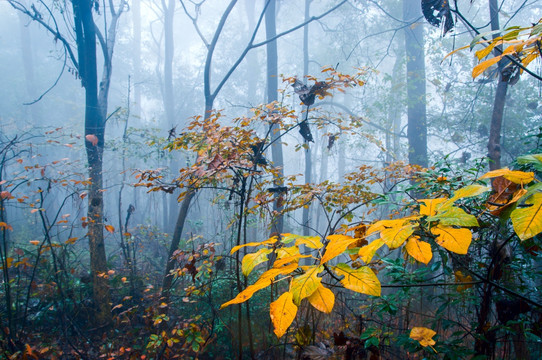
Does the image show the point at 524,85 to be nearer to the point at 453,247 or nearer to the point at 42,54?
the point at 453,247

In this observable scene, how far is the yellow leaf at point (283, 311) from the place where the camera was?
58 centimetres

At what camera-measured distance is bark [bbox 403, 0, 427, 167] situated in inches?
379

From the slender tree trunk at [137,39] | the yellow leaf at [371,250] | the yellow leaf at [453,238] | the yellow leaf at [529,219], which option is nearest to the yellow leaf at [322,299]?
the yellow leaf at [371,250]

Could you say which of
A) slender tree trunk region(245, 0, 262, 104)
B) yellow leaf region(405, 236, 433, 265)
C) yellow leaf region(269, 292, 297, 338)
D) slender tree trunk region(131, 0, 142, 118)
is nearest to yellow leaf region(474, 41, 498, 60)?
yellow leaf region(405, 236, 433, 265)

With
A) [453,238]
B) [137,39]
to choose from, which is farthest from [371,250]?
[137,39]

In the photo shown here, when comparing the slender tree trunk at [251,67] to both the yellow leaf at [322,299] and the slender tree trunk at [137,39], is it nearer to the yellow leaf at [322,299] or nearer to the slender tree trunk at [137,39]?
the slender tree trunk at [137,39]

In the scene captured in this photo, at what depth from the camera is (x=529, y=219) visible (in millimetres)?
523

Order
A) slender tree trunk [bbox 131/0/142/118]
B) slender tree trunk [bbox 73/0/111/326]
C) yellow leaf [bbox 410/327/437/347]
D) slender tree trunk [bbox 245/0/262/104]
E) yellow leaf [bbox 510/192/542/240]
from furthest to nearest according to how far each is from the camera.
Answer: slender tree trunk [bbox 131/0/142/118] → slender tree trunk [bbox 245/0/262/104] → slender tree trunk [bbox 73/0/111/326] → yellow leaf [bbox 410/327/437/347] → yellow leaf [bbox 510/192/542/240]

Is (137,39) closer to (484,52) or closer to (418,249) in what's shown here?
(484,52)

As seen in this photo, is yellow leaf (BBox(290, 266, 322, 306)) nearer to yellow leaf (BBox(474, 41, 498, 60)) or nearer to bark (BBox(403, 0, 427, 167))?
yellow leaf (BBox(474, 41, 498, 60))

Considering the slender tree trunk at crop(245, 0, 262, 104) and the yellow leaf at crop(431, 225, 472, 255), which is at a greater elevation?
the slender tree trunk at crop(245, 0, 262, 104)

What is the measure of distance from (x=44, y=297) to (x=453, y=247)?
5662mm

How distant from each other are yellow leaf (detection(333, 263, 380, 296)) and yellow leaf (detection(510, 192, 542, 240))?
281 millimetres

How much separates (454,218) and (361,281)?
0.25 meters
